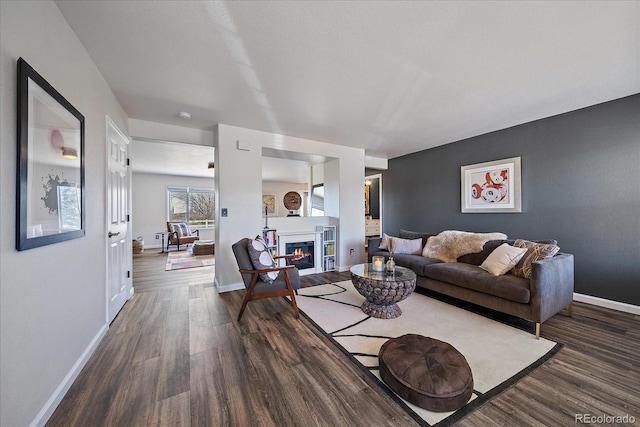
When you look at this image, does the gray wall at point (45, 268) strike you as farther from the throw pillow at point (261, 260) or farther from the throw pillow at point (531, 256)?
the throw pillow at point (531, 256)

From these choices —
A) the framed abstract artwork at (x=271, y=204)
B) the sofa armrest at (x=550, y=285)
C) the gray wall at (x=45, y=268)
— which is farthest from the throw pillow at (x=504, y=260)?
the framed abstract artwork at (x=271, y=204)

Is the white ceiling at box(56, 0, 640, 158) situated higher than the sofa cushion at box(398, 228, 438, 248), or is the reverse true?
the white ceiling at box(56, 0, 640, 158)

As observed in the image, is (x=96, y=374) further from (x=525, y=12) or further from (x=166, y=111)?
(x=525, y=12)

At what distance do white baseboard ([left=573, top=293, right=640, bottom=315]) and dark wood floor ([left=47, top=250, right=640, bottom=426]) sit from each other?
124 mm

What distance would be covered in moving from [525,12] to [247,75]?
85.1 inches

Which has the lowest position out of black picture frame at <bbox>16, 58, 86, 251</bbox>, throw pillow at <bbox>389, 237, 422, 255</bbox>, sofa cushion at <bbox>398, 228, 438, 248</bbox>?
throw pillow at <bbox>389, 237, 422, 255</bbox>

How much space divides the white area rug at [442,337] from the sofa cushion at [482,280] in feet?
1.04

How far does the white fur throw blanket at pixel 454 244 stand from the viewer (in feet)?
10.7

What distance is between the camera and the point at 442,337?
2180 mm

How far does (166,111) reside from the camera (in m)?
3.02

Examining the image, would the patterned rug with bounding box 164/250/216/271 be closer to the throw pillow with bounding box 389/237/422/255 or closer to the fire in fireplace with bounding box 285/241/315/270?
the fire in fireplace with bounding box 285/241/315/270

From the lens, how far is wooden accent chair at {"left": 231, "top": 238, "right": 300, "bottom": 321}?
8.30 feet

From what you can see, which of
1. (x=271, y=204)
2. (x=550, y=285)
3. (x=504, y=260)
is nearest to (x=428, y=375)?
(x=550, y=285)

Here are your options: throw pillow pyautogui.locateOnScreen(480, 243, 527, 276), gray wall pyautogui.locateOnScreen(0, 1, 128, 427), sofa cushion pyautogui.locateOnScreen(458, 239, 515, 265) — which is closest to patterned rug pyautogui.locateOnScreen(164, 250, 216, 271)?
gray wall pyautogui.locateOnScreen(0, 1, 128, 427)
